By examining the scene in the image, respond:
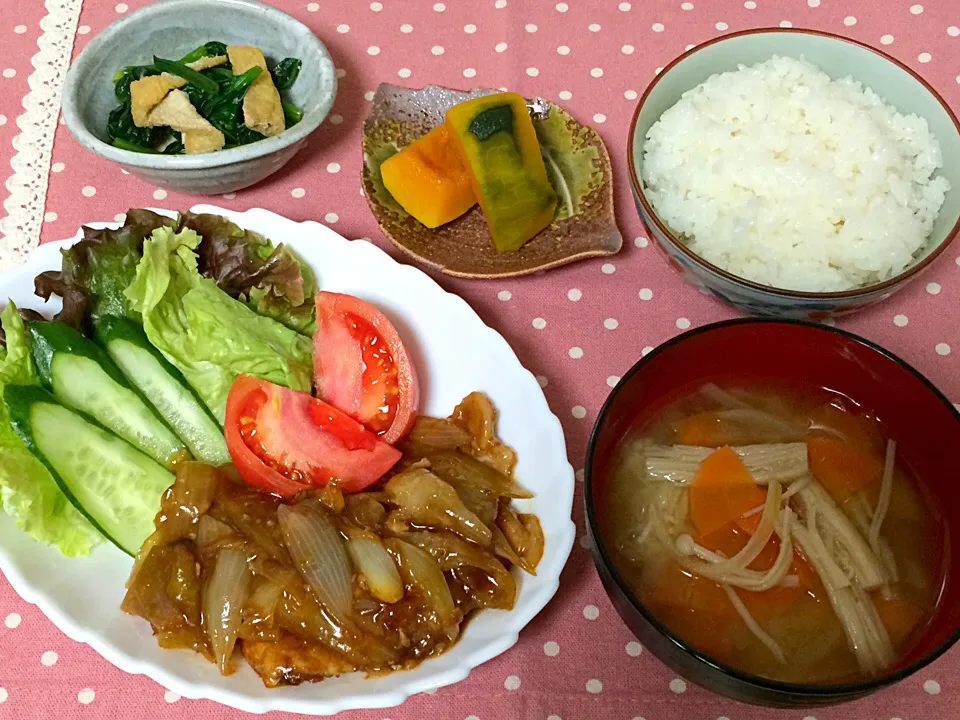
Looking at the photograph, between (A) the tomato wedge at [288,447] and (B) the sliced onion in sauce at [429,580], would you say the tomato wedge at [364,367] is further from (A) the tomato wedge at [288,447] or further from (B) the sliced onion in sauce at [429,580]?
(B) the sliced onion in sauce at [429,580]

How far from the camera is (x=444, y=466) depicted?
1.38m

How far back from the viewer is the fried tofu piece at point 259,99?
5.75 ft

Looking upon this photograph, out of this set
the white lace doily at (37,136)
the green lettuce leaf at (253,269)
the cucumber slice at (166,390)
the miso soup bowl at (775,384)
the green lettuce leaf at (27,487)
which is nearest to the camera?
the miso soup bowl at (775,384)

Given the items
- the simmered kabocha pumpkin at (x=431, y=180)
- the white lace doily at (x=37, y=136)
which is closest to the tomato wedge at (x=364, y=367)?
the simmered kabocha pumpkin at (x=431, y=180)

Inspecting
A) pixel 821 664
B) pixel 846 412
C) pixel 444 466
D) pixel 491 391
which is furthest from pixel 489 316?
pixel 821 664

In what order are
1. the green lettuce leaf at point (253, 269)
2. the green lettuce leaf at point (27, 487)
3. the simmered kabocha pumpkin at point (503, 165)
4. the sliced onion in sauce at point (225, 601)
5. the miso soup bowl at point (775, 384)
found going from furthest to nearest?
the simmered kabocha pumpkin at point (503, 165) < the green lettuce leaf at point (253, 269) < the green lettuce leaf at point (27, 487) < the sliced onion in sauce at point (225, 601) < the miso soup bowl at point (775, 384)

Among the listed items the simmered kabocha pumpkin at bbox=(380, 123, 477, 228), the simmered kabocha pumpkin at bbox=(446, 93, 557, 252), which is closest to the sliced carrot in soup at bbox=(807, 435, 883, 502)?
the simmered kabocha pumpkin at bbox=(446, 93, 557, 252)

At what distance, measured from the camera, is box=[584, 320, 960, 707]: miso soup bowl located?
1.10m

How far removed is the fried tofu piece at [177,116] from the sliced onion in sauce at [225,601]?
0.95 metres

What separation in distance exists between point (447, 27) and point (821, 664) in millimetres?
1732

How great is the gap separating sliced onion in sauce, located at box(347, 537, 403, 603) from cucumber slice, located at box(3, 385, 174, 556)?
1.15 feet

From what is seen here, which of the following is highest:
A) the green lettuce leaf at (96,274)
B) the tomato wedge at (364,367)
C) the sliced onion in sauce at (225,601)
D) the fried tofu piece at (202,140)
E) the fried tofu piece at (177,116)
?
the fried tofu piece at (177,116)

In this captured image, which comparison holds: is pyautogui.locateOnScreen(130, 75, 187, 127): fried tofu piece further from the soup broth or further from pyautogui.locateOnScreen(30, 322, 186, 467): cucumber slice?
the soup broth

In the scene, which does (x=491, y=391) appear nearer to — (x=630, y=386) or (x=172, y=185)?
(x=630, y=386)
